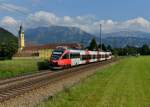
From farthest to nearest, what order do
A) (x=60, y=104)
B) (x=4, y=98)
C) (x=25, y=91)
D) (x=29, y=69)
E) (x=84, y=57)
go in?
(x=84, y=57)
(x=29, y=69)
(x=25, y=91)
(x=4, y=98)
(x=60, y=104)

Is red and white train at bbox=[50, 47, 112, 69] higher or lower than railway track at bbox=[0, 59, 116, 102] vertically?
higher

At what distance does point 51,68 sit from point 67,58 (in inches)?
105

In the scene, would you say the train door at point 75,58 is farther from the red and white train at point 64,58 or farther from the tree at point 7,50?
the tree at point 7,50

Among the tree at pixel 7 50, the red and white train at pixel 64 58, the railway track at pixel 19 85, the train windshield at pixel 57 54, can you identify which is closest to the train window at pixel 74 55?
the red and white train at pixel 64 58

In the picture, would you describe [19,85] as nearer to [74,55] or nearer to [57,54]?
[57,54]

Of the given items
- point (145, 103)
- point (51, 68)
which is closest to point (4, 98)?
point (145, 103)

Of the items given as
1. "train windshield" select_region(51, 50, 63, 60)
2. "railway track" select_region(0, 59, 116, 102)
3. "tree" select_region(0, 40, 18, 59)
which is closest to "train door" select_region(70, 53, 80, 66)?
"train windshield" select_region(51, 50, 63, 60)

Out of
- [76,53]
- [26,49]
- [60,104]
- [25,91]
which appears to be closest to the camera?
[60,104]

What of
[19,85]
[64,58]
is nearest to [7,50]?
[64,58]

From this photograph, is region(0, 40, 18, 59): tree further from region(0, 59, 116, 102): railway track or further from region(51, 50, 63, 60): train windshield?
region(0, 59, 116, 102): railway track

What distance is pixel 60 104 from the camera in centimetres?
1700

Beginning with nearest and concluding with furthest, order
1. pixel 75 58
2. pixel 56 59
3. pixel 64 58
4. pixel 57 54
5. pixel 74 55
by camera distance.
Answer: pixel 56 59 < pixel 57 54 < pixel 64 58 < pixel 74 55 < pixel 75 58


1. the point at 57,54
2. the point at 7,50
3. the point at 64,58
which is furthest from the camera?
the point at 7,50

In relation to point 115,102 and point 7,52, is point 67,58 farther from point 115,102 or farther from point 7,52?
point 7,52
